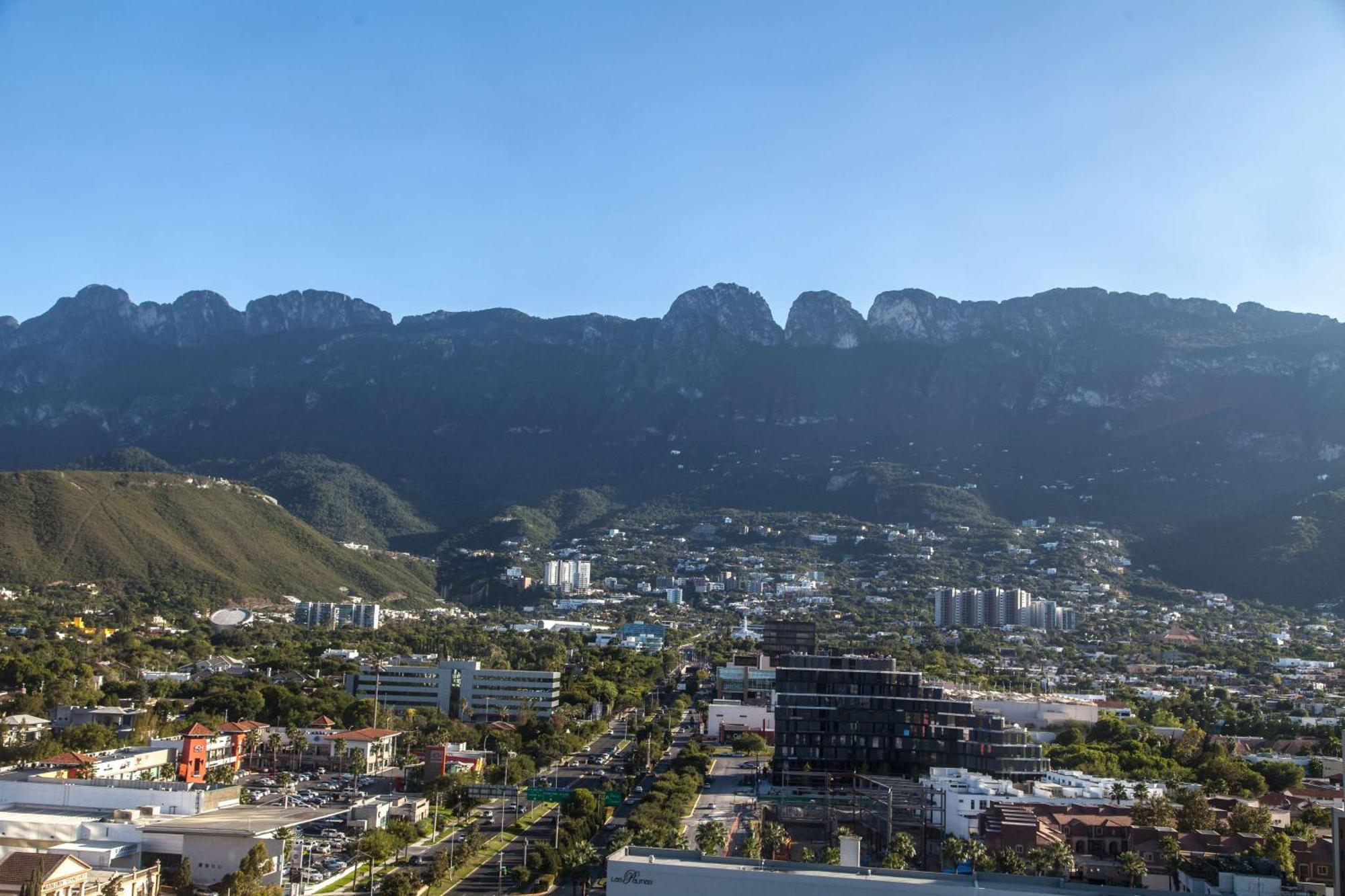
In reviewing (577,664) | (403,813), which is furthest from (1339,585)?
(403,813)

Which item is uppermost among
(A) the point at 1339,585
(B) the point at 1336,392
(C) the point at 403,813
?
(B) the point at 1336,392

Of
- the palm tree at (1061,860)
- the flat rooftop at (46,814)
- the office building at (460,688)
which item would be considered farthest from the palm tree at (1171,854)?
the office building at (460,688)

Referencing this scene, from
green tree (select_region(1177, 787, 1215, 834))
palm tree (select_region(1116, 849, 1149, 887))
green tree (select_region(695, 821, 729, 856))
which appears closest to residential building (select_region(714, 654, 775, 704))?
green tree (select_region(1177, 787, 1215, 834))

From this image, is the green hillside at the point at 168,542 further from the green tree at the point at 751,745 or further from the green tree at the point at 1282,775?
the green tree at the point at 1282,775

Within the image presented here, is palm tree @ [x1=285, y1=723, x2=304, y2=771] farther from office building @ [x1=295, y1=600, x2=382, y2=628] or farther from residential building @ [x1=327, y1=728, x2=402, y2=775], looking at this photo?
office building @ [x1=295, y1=600, x2=382, y2=628]

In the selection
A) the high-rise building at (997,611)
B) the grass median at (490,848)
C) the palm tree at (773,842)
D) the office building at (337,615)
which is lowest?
the grass median at (490,848)

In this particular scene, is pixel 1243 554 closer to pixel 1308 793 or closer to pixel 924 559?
pixel 924 559

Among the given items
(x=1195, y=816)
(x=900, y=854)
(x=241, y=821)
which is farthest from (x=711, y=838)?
(x=1195, y=816)
